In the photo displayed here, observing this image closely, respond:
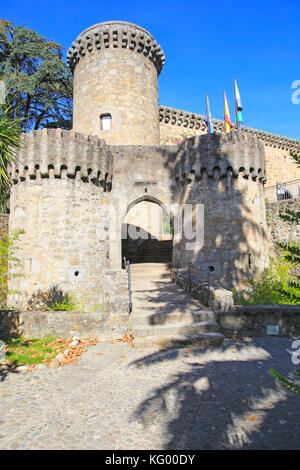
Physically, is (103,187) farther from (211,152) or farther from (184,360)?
(184,360)

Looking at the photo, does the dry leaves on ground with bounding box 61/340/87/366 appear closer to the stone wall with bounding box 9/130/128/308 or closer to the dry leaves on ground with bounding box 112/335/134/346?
the dry leaves on ground with bounding box 112/335/134/346

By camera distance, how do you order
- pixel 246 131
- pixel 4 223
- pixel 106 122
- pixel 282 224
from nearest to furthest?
1. pixel 4 223
2. pixel 282 224
3. pixel 106 122
4. pixel 246 131

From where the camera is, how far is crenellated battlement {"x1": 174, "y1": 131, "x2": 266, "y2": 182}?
39.3ft

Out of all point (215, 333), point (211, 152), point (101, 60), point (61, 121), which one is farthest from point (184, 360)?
point (61, 121)

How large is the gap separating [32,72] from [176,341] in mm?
22335

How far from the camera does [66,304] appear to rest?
34.1 ft

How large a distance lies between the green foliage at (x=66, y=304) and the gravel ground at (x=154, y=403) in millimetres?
3945

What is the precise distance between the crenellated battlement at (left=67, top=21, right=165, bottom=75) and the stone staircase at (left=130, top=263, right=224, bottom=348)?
1449cm

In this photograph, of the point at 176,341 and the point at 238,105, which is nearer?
the point at 176,341

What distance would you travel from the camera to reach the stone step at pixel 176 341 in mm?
6961

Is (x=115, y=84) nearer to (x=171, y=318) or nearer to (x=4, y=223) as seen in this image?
(x=4, y=223)

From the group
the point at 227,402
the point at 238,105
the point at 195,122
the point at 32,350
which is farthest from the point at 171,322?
the point at 195,122

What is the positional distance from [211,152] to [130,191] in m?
3.68

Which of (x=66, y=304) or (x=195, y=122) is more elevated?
(x=195, y=122)
